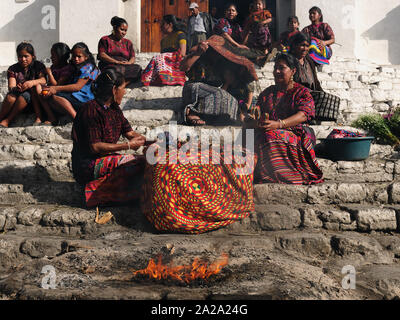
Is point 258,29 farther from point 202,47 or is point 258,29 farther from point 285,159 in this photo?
point 285,159

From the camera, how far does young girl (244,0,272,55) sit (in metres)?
6.31

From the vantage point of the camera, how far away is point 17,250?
245 cm

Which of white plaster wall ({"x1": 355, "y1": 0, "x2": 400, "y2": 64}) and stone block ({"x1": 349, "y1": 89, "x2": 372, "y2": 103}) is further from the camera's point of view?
white plaster wall ({"x1": 355, "y1": 0, "x2": 400, "y2": 64})

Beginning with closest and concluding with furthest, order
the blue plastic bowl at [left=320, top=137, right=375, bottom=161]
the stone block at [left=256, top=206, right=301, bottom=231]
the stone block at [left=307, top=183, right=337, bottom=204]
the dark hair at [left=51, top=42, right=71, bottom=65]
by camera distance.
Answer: the stone block at [left=256, top=206, right=301, bottom=231] → the stone block at [left=307, top=183, right=337, bottom=204] → the blue plastic bowl at [left=320, top=137, right=375, bottom=161] → the dark hair at [left=51, top=42, right=71, bottom=65]

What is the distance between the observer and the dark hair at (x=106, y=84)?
292cm

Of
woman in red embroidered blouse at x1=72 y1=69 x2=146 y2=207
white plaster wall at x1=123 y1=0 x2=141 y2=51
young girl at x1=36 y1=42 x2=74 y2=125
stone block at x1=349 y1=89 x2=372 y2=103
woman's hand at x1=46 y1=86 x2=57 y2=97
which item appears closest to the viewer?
woman in red embroidered blouse at x1=72 y1=69 x2=146 y2=207

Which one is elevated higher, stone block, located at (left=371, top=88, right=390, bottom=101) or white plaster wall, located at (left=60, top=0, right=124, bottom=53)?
white plaster wall, located at (left=60, top=0, right=124, bottom=53)

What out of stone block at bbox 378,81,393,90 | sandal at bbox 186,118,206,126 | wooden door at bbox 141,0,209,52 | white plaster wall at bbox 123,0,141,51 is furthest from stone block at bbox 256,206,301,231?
wooden door at bbox 141,0,209,52

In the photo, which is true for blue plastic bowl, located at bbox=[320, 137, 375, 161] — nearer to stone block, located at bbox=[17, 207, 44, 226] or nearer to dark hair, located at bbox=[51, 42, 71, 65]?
stone block, located at bbox=[17, 207, 44, 226]

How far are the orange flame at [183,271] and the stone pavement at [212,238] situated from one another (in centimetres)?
6

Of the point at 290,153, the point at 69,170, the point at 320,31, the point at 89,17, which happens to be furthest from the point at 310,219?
the point at 89,17

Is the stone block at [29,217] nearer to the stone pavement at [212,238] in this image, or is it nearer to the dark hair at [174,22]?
the stone pavement at [212,238]

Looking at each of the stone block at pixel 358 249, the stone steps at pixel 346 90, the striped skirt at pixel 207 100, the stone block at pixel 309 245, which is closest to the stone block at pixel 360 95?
the stone steps at pixel 346 90
